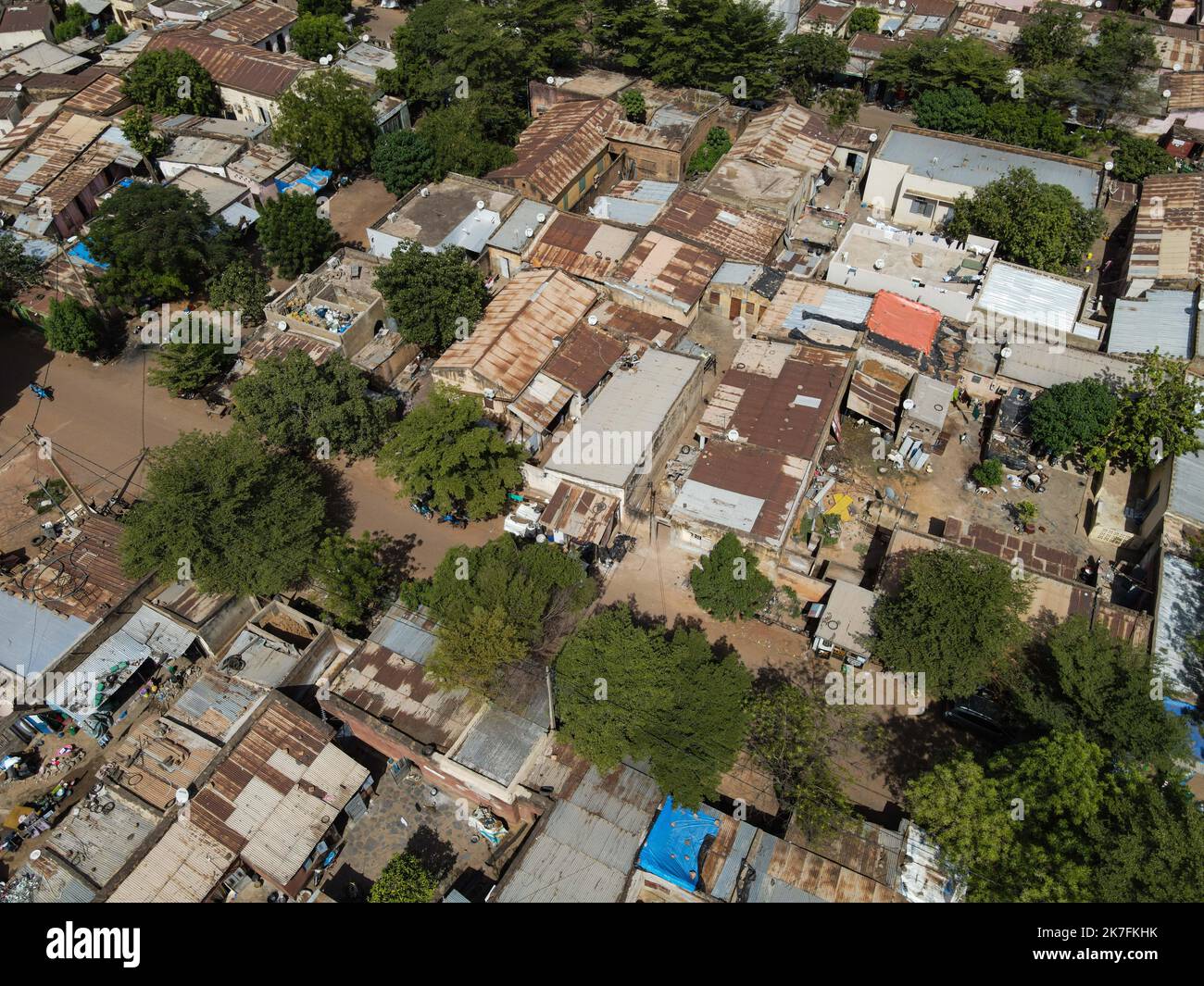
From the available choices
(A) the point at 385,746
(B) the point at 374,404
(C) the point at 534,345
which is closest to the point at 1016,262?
(C) the point at 534,345

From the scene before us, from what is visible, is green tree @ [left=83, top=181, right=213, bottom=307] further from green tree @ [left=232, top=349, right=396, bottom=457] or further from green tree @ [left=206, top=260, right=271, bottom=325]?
green tree @ [left=232, top=349, right=396, bottom=457]

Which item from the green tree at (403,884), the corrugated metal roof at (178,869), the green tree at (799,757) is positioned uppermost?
the green tree at (799,757)

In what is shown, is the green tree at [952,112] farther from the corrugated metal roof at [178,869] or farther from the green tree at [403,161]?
the corrugated metal roof at [178,869]

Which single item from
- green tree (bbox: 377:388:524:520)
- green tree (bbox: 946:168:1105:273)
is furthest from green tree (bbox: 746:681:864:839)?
green tree (bbox: 946:168:1105:273)

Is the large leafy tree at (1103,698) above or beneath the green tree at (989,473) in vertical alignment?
above

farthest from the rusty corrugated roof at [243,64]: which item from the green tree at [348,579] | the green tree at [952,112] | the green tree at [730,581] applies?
the green tree at [730,581]

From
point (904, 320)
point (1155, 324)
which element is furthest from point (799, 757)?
point (1155, 324)
